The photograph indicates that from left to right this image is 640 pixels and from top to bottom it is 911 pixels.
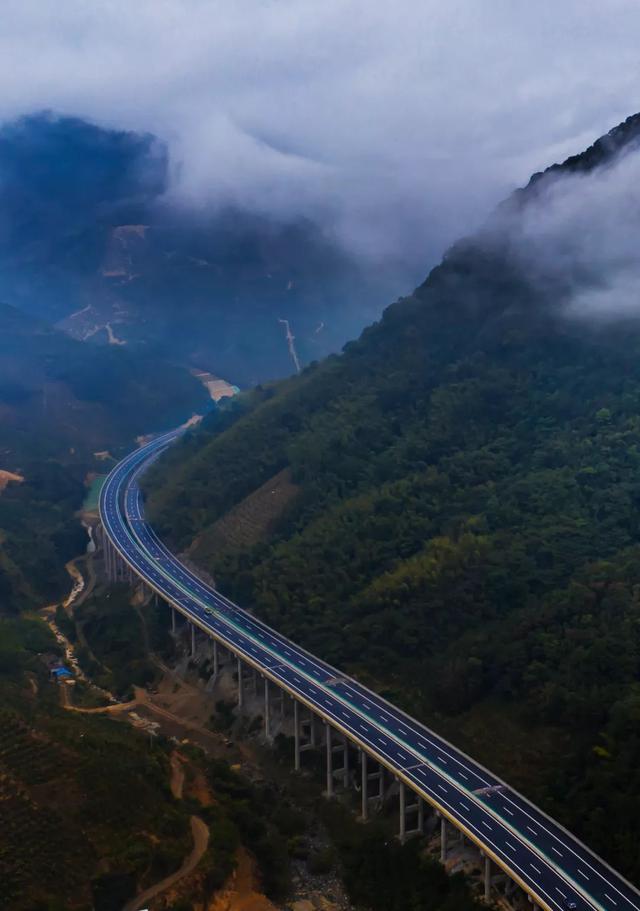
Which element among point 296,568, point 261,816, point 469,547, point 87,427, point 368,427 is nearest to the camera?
point 261,816

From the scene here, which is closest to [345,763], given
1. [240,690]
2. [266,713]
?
[266,713]

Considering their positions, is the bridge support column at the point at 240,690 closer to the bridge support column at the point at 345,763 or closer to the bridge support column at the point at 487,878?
the bridge support column at the point at 345,763

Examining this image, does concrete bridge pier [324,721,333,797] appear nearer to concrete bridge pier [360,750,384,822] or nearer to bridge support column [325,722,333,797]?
bridge support column [325,722,333,797]

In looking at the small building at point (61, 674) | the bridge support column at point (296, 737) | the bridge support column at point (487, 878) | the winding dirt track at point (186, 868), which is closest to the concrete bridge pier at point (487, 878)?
the bridge support column at point (487, 878)

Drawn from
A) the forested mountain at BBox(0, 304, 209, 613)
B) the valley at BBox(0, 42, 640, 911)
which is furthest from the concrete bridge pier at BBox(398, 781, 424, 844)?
the forested mountain at BBox(0, 304, 209, 613)

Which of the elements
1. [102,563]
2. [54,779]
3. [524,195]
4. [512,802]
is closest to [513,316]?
[524,195]

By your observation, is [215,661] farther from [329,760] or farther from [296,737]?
[329,760]

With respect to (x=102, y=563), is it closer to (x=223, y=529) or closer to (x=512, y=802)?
(x=223, y=529)
